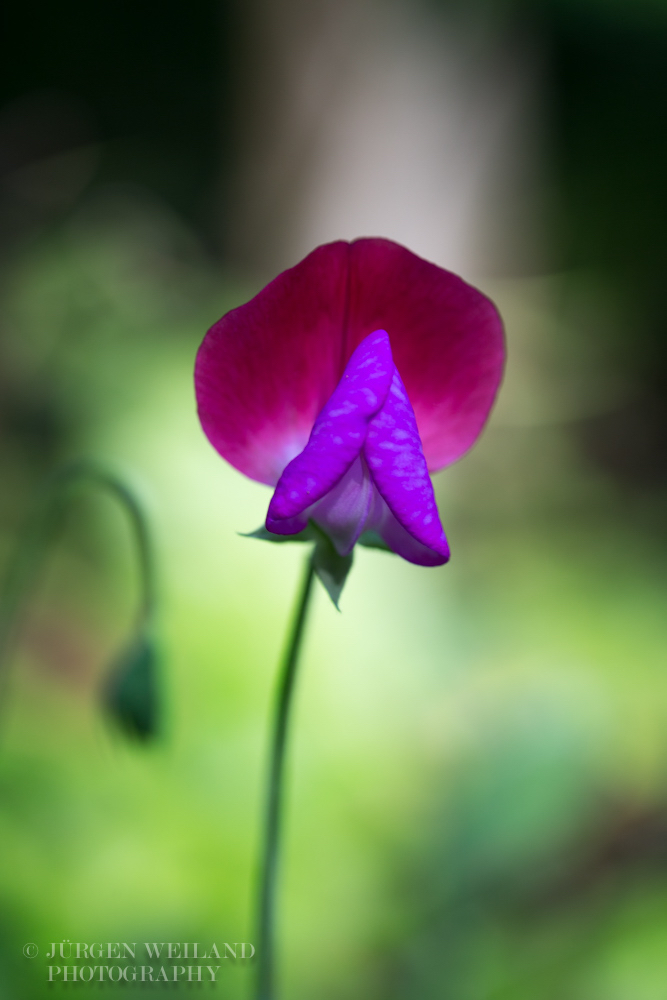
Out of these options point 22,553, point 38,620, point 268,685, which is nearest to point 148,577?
point 22,553

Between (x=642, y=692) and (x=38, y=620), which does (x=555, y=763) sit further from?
(x=38, y=620)

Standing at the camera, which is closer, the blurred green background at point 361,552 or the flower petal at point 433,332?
the flower petal at point 433,332

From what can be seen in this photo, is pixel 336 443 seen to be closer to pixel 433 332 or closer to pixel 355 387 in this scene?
pixel 355 387

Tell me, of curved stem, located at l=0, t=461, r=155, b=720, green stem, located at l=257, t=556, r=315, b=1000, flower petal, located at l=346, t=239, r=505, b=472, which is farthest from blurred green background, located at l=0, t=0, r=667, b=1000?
flower petal, located at l=346, t=239, r=505, b=472

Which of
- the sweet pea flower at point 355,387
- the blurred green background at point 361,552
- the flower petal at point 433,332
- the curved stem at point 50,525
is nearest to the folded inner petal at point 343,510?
the sweet pea flower at point 355,387

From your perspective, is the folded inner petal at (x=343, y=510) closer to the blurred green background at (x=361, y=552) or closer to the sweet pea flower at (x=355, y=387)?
the sweet pea flower at (x=355, y=387)

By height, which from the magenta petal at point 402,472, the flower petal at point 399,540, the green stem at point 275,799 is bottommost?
the green stem at point 275,799

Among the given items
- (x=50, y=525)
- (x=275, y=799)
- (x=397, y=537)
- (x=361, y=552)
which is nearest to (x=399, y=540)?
(x=397, y=537)
